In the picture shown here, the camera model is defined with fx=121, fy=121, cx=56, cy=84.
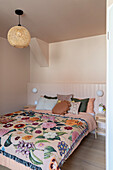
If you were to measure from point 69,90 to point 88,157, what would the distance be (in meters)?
1.84

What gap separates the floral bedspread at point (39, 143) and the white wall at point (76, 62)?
182cm

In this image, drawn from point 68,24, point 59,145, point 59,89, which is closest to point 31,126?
point 59,145

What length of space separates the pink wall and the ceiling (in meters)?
0.60

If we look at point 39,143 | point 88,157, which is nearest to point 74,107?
point 88,157

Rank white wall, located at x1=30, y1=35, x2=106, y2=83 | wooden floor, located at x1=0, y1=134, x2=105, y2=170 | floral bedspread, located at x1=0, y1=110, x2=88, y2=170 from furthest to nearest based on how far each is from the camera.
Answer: white wall, located at x1=30, y1=35, x2=106, y2=83, wooden floor, located at x1=0, y1=134, x2=105, y2=170, floral bedspread, located at x1=0, y1=110, x2=88, y2=170

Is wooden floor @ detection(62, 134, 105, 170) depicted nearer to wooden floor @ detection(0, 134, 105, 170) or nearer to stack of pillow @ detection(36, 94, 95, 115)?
wooden floor @ detection(0, 134, 105, 170)

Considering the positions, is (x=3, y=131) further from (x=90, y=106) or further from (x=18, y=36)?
(x=90, y=106)

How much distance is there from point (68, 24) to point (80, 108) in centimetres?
200

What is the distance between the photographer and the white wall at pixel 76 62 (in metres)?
3.32

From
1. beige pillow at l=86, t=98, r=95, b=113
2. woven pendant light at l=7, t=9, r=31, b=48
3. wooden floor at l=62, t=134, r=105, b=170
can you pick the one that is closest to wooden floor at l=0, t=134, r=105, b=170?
wooden floor at l=62, t=134, r=105, b=170

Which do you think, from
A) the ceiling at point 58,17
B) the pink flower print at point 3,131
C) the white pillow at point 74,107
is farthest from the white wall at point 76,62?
the pink flower print at point 3,131

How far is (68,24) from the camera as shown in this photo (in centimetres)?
269

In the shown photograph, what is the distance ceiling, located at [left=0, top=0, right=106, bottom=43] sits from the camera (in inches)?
77.7

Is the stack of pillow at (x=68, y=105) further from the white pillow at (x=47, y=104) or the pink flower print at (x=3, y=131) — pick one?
the pink flower print at (x=3, y=131)
